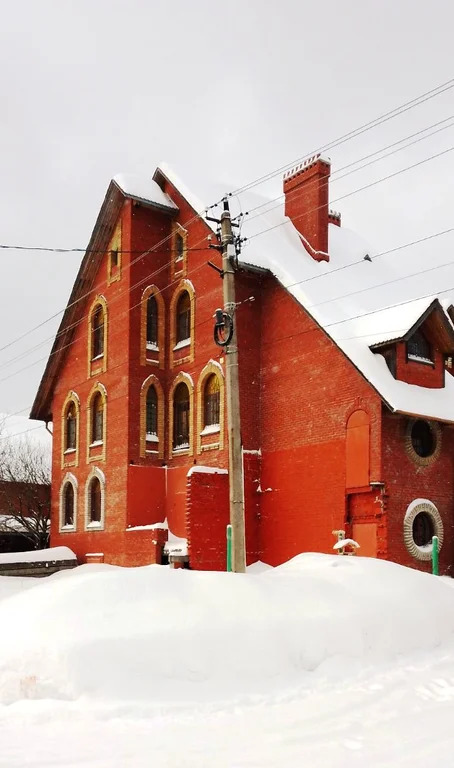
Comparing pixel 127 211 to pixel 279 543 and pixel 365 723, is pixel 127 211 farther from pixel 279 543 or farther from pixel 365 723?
pixel 365 723

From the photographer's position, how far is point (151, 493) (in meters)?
23.2

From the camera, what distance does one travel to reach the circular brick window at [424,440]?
18312 mm

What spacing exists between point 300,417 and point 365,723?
44.2ft

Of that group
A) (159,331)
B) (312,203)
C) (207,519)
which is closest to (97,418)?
(159,331)

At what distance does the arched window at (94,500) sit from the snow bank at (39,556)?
1454mm

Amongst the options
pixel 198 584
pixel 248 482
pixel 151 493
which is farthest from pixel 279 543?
pixel 198 584

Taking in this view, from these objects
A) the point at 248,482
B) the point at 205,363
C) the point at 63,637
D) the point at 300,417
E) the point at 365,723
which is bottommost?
the point at 365,723

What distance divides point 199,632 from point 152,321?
16933mm

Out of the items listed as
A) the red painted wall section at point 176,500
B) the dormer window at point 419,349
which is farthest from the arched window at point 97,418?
the dormer window at point 419,349

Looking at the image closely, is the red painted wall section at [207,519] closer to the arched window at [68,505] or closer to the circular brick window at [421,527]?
the circular brick window at [421,527]

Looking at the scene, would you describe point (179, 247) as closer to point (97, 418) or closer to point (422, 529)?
point (97, 418)

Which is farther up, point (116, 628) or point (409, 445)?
point (409, 445)

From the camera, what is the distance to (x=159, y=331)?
24.3 metres

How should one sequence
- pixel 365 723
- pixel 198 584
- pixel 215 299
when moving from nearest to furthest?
pixel 365 723 → pixel 198 584 → pixel 215 299
